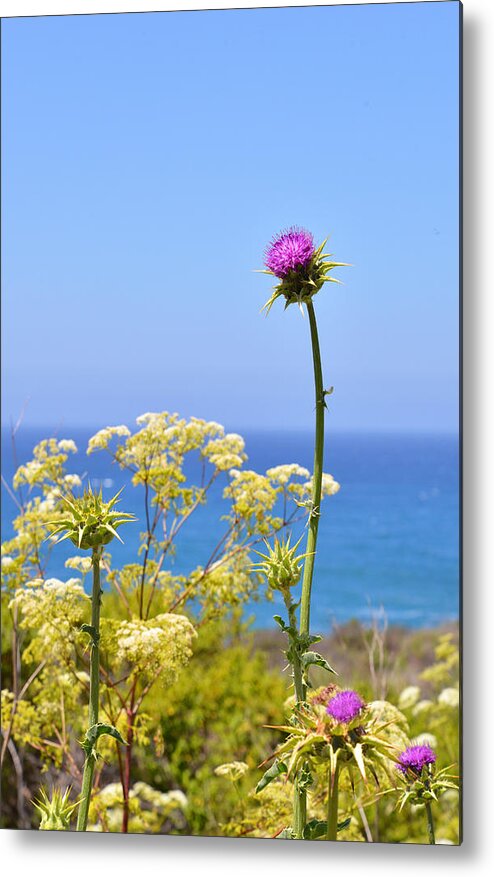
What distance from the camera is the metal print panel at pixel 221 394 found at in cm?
304

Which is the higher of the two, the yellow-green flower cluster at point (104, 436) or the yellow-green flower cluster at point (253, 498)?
the yellow-green flower cluster at point (104, 436)

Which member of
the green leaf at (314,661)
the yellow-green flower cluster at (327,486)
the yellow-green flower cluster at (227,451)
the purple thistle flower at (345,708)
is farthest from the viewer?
the yellow-green flower cluster at (227,451)

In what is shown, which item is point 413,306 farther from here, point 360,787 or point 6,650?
point 6,650

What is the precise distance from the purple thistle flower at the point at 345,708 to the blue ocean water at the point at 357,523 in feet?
3.24

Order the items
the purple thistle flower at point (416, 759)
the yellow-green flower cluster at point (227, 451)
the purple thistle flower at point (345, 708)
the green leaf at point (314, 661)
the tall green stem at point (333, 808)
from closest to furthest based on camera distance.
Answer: the tall green stem at point (333, 808)
the purple thistle flower at point (345, 708)
the green leaf at point (314, 661)
the purple thistle flower at point (416, 759)
the yellow-green flower cluster at point (227, 451)

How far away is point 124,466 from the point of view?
126 inches

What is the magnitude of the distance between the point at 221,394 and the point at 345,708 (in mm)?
1364

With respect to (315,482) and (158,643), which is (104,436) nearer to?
(158,643)

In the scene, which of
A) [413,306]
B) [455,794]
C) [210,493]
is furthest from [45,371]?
[455,794]

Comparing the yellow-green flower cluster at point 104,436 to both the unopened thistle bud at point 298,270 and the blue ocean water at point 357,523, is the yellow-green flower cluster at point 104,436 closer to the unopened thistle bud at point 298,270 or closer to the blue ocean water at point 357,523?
the blue ocean water at point 357,523

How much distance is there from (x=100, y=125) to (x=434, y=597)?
1643 millimetres

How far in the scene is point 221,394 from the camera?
10.7 feet

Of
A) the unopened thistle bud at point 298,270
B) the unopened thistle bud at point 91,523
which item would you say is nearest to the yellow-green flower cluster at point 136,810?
the unopened thistle bud at point 91,523

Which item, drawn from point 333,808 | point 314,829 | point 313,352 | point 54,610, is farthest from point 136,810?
point 313,352
